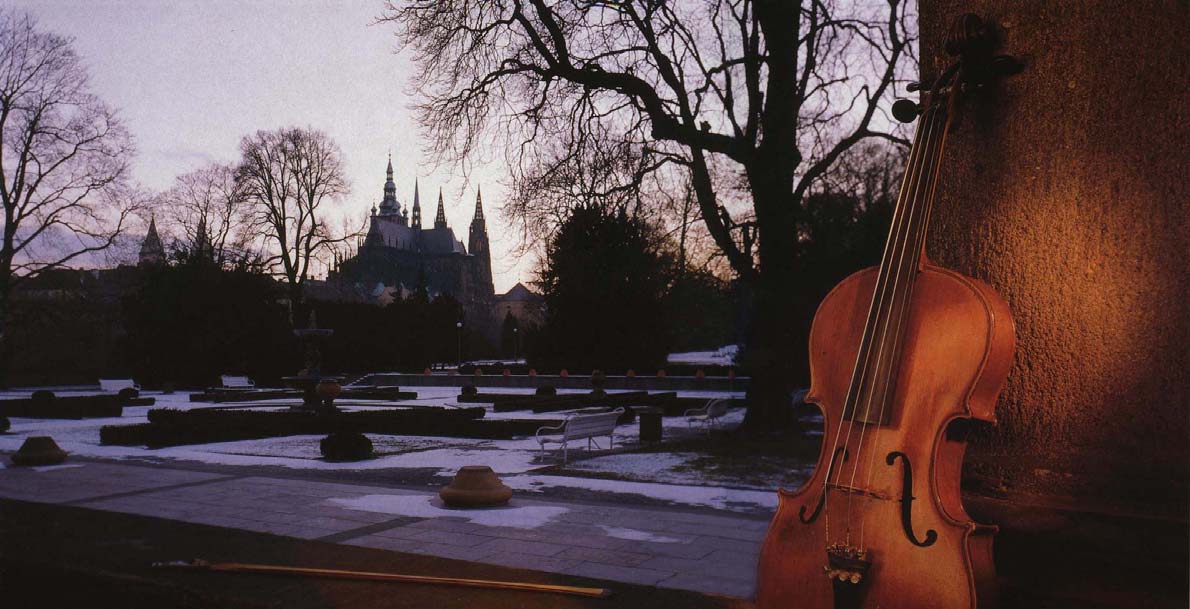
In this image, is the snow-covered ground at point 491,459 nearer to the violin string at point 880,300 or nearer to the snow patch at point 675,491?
the snow patch at point 675,491

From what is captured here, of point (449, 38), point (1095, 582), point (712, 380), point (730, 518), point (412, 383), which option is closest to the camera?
point (1095, 582)

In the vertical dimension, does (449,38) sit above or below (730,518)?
above

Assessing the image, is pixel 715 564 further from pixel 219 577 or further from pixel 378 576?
pixel 219 577

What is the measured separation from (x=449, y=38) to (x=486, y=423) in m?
6.84

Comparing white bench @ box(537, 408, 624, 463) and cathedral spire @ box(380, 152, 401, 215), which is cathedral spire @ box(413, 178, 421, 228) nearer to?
cathedral spire @ box(380, 152, 401, 215)

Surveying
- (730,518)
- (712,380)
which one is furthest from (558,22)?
(712,380)

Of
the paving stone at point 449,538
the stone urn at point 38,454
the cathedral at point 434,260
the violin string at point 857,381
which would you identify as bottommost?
the paving stone at point 449,538

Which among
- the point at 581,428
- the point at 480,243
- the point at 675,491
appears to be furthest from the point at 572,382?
the point at 480,243

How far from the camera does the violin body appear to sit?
2141 millimetres

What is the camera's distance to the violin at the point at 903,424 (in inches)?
85.0

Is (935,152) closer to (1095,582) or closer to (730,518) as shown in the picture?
(1095,582)

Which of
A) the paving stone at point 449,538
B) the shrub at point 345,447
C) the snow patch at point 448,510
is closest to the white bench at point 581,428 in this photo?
the shrub at point 345,447

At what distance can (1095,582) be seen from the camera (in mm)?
2393

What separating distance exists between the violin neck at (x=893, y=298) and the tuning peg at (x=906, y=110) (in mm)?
123
